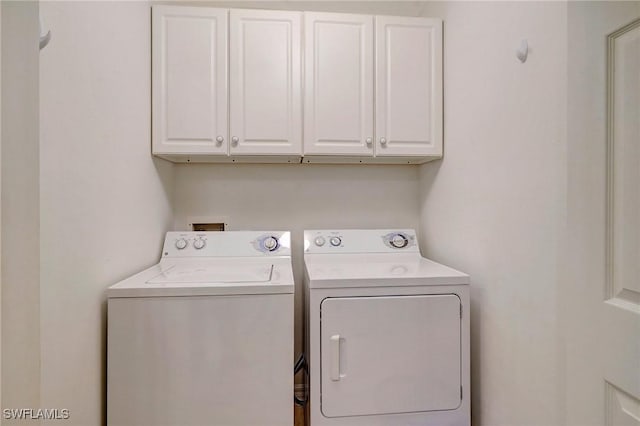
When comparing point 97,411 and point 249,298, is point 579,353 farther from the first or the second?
point 97,411

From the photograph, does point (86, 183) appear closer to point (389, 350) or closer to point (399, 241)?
point (389, 350)

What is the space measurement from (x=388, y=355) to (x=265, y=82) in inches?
59.5

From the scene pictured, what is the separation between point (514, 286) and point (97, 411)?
1700 mm

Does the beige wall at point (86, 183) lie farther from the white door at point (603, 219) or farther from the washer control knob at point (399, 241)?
the white door at point (603, 219)

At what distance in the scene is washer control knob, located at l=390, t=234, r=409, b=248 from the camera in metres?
1.97

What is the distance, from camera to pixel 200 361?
1.22 metres

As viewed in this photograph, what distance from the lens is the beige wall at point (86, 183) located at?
95cm

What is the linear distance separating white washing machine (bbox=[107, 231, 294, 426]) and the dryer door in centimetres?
19

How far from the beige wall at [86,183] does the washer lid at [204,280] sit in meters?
0.11

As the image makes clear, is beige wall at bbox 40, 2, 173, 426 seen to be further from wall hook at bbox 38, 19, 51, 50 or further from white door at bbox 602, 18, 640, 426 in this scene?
white door at bbox 602, 18, 640, 426

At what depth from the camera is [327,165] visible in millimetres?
2117

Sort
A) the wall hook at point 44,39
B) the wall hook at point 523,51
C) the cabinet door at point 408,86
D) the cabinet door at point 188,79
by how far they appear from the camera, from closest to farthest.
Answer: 1. the wall hook at point 44,39
2. the wall hook at point 523,51
3. the cabinet door at point 188,79
4. the cabinet door at point 408,86

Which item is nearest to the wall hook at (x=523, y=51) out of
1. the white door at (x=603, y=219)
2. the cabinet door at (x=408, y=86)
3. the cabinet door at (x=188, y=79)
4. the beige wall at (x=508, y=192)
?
the beige wall at (x=508, y=192)

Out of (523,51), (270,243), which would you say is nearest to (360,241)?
(270,243)
